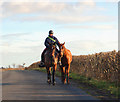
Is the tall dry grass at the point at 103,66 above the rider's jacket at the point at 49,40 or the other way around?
the other way around

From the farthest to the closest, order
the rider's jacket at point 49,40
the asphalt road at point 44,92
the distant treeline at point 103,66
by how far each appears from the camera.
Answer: the distant treeline at point 103,66, the rider's jacket at point 49,40, the asphalt road at point 44,92

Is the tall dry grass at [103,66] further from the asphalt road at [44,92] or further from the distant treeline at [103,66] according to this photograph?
the asphalt road at [44,92]

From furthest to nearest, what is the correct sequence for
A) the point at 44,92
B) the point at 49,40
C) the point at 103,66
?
the point at 103,66, the point at 49,40, the point at 44,92

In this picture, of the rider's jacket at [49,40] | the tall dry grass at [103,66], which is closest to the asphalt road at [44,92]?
the rider's jacket at [49,40]

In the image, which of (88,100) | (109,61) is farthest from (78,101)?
(109,61)

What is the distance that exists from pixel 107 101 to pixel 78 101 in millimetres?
1166

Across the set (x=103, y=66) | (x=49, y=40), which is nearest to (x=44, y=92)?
(x=49, y=40)

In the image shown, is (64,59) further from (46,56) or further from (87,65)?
(87,65)

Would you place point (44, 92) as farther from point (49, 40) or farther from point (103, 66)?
point (103, 66)

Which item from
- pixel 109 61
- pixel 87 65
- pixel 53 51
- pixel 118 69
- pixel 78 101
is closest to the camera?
pixel 78 101

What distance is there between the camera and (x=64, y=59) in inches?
631

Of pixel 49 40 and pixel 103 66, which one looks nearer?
pixel 49 40

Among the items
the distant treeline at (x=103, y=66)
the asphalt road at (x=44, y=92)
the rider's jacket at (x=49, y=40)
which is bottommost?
the asphalt road at (x=44, y=92)

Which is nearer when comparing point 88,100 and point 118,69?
point 88,100
